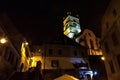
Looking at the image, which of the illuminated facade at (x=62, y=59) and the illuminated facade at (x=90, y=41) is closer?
the illuminated facade at (x=62, y=59)

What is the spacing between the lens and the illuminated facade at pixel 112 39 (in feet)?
64.2

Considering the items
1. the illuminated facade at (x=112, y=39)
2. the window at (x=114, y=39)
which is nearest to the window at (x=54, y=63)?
Result: the illuminated facade at (x=112, y=39)

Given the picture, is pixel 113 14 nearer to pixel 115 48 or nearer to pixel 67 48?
pixel 115 48

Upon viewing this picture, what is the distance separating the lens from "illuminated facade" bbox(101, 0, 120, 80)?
1956 centimetres

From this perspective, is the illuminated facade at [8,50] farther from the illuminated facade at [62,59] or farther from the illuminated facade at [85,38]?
the illuminated facade at [85,38]

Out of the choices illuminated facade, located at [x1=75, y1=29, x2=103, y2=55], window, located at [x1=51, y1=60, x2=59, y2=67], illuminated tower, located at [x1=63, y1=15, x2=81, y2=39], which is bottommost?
window, located at [x1=51, y1=60, x2=59, y2=67]

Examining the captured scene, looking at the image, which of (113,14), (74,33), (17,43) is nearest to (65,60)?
(17,43)

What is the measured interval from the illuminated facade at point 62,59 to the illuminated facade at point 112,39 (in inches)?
428

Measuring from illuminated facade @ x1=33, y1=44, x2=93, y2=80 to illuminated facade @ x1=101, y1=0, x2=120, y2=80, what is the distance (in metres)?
10.9

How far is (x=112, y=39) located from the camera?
2134 cm

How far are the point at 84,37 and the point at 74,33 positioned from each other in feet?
36.3

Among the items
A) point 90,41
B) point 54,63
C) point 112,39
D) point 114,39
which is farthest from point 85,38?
point 114,39

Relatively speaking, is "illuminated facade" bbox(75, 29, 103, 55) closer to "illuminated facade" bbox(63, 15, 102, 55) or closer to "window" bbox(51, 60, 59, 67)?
"illuminated facade" bbox(63, 15, 102, 55)

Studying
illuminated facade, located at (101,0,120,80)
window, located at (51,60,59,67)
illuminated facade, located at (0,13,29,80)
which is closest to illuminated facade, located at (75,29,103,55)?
window, located at (51,60,59,67)
